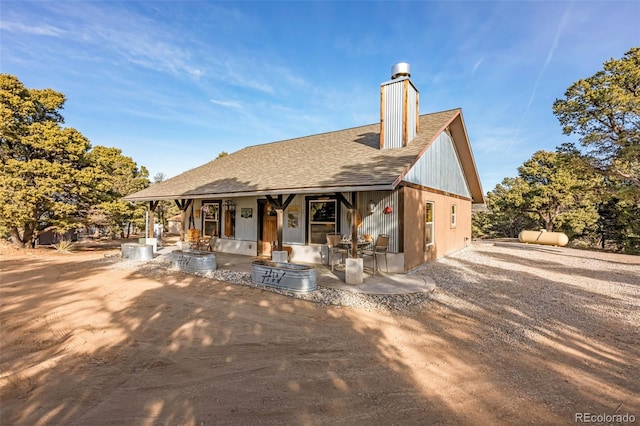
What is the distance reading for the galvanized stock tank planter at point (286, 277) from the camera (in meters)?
6.49

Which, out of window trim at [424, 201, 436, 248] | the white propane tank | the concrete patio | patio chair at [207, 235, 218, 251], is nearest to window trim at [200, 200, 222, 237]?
patio chair at [207, 235, 218, 251]

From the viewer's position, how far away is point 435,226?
11.1 meters

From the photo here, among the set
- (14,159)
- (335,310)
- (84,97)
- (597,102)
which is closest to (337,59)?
(597,102)

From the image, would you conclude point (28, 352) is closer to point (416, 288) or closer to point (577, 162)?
point (416, 288)

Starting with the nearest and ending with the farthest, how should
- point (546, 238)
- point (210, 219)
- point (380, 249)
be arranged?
point (380, 249) → point (210, 219) → point (546, 238)

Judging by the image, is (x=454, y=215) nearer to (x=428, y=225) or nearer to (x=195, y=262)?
(x=428, y=225)

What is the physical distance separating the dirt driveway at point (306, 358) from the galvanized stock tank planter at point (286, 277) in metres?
0.48

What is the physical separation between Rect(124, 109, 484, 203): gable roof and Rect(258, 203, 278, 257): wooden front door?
58.4 inches

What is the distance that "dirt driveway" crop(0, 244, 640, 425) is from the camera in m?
2.69

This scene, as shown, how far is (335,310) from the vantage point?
18.1ft

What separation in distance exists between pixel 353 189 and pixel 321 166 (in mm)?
3084

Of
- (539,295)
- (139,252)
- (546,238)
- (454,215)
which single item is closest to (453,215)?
(454,215)

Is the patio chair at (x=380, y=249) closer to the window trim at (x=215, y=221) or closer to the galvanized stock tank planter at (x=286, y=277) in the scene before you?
the galvanized stock tank planter at (x=286, y=277)

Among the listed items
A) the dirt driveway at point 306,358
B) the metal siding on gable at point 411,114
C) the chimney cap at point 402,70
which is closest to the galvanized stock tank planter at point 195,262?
the dirt driveway at point 306,358
